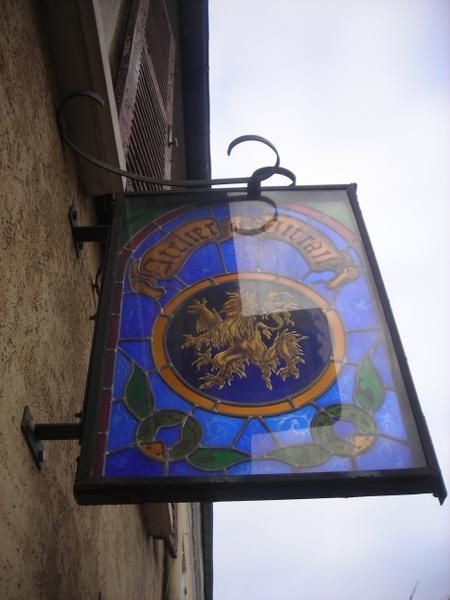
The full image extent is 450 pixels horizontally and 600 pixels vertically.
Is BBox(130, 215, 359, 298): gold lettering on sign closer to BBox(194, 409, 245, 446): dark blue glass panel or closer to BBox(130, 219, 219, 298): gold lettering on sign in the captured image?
BBox(130, 219, 219, 298): gold lettering on sign

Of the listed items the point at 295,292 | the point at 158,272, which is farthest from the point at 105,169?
the point at 295,292

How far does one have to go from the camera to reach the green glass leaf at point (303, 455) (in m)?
2.26

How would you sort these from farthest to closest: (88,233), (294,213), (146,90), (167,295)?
(146,90), (294,213), (88,233), (167,295)

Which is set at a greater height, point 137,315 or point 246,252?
point 246,252

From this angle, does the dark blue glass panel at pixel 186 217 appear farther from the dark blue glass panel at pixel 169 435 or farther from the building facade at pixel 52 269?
the dark blue glass panel at pixel 169 435

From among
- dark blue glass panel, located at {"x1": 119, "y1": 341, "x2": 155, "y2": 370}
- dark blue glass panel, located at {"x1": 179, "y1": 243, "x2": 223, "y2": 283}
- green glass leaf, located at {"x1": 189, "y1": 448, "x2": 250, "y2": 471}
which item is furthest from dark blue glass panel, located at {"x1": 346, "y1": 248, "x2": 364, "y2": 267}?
green glass leaf, located at {"x1": 189, "y1": 448, "x2": 250, "y2": 471}

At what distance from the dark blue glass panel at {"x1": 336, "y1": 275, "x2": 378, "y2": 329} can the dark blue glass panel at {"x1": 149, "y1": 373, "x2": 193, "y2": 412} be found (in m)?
0.83

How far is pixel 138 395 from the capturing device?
2504 mm

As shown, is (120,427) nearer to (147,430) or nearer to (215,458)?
(147,430)

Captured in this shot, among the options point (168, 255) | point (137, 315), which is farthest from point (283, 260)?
point (137, 315)

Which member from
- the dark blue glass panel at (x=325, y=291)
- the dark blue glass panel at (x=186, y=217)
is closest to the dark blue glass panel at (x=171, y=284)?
the dark blue glass panel at (x=186, y=217)

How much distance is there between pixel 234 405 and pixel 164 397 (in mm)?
283

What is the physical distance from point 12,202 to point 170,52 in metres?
4.88

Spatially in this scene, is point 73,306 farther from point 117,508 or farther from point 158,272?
point 117,508
